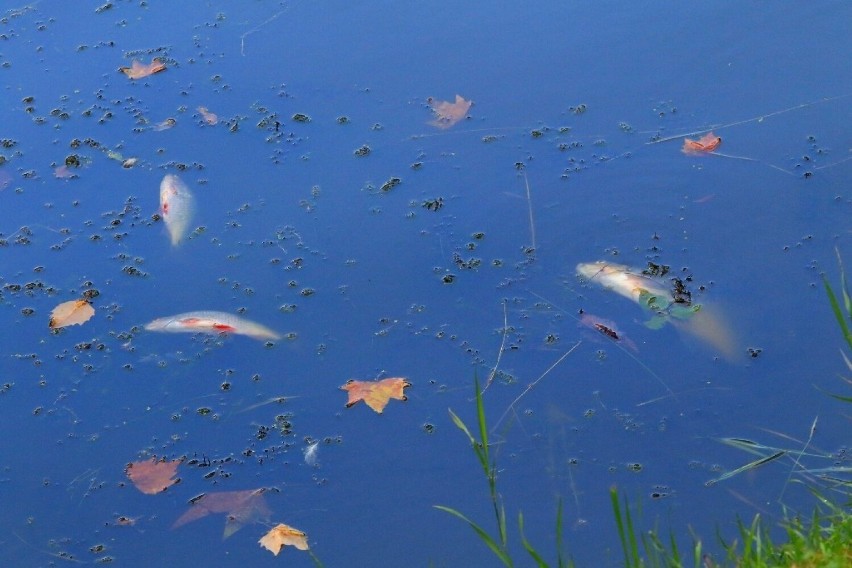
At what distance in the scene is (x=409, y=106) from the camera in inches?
181

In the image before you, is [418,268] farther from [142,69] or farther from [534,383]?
[142,69]

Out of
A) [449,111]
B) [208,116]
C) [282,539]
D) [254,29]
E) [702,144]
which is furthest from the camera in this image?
[254,29]

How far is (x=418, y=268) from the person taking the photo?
3883mm

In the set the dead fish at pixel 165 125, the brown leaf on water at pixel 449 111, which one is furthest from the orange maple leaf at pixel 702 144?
the dead fish at pixel 165 125

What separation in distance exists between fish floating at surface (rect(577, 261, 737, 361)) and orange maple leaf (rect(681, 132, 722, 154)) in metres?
0.73

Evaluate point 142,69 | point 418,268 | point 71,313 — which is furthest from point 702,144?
point 142,69

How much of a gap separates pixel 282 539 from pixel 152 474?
1.82ft

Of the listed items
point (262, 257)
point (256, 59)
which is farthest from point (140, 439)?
point (256, 59)

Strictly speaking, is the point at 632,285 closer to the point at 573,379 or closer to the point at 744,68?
the point at 573,379

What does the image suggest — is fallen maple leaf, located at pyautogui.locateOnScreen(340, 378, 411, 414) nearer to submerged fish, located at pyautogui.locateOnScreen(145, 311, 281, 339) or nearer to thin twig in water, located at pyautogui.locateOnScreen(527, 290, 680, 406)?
submerged fish, located at pyautogui.locateOnScreen(145, 311, 281, 339)

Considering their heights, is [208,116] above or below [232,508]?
above

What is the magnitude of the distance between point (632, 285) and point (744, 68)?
4.87ft

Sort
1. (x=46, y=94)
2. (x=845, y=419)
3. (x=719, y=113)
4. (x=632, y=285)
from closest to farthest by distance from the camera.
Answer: (x=845, y=419), (x=632, y=285), (x=719, y=113), (x=46, y=94)

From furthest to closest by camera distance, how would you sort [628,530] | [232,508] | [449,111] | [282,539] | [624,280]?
[449,111], [624,280], [232,508], [282,539], [628,530]
